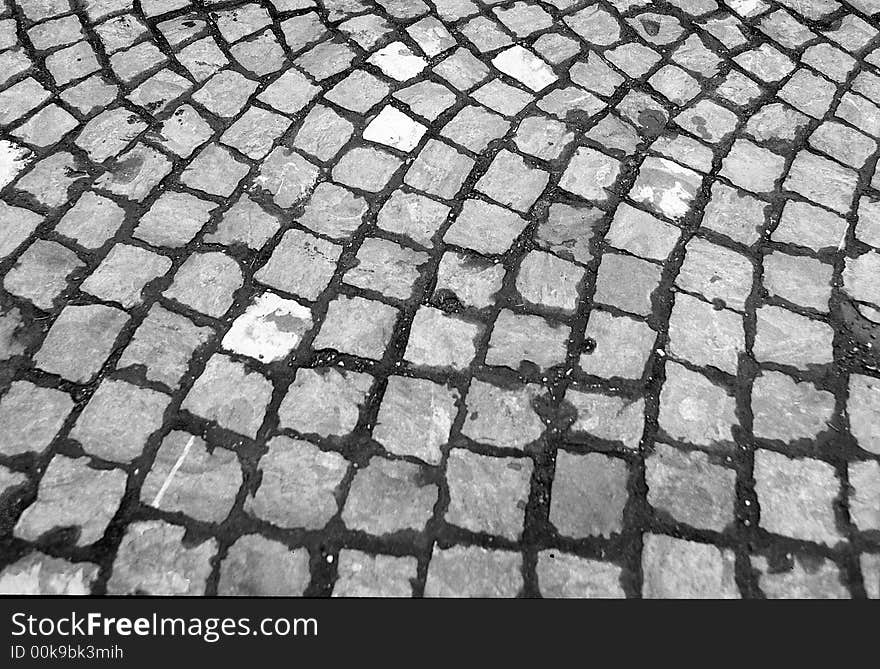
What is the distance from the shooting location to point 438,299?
284cm

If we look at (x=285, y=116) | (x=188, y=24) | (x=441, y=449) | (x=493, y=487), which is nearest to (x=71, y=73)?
(x=188, y=24)

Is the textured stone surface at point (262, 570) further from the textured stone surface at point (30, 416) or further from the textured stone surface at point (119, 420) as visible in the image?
the textured stone surface at point (30, 416)

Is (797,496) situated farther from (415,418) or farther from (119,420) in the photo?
(119,420)

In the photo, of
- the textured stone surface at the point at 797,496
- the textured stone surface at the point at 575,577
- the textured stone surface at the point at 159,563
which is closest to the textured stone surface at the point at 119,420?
the textured stone surface at the point at 159,563

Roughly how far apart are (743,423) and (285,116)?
251 cm

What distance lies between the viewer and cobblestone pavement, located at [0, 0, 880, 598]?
229 centimetres

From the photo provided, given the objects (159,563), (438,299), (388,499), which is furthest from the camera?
(438,299)

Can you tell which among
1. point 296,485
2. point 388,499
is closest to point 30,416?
point 296,485

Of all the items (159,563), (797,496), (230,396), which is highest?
(797,496)

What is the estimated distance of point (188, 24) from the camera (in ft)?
12.7

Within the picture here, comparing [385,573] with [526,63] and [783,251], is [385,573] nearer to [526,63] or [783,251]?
[783,251]

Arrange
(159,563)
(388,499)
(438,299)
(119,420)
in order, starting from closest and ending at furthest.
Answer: (159,563) → (388,499) → (119,420) → (438,299)

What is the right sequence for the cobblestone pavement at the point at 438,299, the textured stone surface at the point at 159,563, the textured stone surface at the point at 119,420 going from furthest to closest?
the textured stone surface at the point at 119,420 → the cobblestone pavement at the point at 438,299 → the textured stone surface at the point at 159,563

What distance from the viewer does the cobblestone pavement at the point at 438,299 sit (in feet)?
7.52
